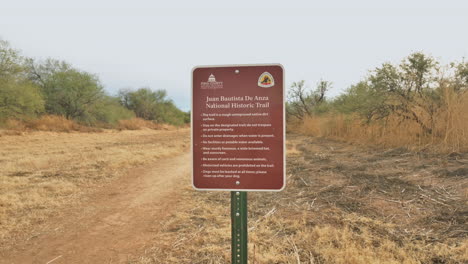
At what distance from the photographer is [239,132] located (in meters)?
2.20

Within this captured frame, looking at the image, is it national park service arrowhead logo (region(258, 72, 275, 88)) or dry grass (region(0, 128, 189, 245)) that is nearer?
national park service arrowhead logo (region(258, 72, 275, 88))

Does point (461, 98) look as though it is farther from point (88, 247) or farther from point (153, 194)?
point (88, 247)

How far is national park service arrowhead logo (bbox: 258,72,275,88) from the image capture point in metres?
2.18

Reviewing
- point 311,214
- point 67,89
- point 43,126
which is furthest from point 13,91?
point 311,214

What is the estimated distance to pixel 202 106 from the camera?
2.25m

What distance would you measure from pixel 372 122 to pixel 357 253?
376 inches

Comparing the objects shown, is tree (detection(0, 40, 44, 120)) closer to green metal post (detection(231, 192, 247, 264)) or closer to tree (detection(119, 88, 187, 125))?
green metal post (detection(231, 192, 247, 264))

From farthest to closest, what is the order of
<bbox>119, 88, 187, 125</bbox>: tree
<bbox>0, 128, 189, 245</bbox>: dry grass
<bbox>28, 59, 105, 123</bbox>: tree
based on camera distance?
<bbox>119, 88, 187, 125</bbox>: tree, <bbox>28, 59, 105, 123</bbox>: tree, <bbox>0, 128, 189, 245</bbox>: dry grass

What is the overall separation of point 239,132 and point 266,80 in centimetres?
43

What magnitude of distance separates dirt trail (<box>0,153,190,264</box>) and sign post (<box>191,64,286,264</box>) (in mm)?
1712

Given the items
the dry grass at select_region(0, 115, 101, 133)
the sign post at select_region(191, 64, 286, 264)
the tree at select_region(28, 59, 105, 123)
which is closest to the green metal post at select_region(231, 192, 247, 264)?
the sign post at select_region(191, 64, 286, 264)

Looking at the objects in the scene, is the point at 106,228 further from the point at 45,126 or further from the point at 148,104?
the point at 148,104

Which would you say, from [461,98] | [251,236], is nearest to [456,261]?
[251,236]

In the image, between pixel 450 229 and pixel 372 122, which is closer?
pixel 450 229
